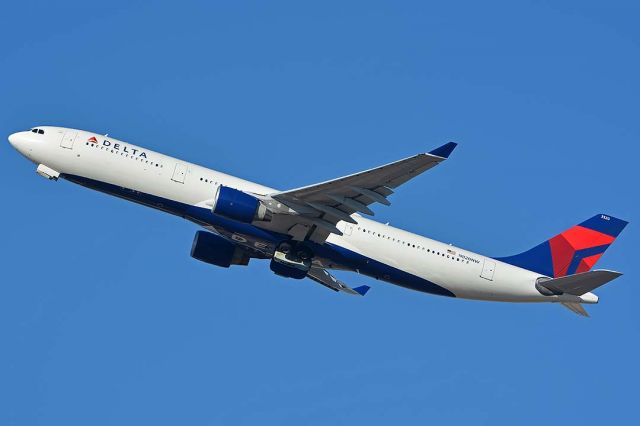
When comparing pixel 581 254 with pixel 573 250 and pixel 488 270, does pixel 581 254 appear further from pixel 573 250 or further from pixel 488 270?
pixel 488 270

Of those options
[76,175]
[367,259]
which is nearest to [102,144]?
[76,175]

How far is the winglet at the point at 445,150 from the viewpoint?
39.1m

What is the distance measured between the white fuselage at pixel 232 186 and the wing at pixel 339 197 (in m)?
1.55

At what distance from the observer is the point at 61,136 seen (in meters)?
46.0

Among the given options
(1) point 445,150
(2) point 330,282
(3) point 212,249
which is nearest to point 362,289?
(2) point 330,282

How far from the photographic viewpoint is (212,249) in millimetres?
49469

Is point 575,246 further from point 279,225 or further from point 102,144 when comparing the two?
point 102,144

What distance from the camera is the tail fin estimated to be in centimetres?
5047

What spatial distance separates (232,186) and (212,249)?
14.6 ft

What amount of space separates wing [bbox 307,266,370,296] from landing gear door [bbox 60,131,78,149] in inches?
518

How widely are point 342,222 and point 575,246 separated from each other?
1238 centimetres

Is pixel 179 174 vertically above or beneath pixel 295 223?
above

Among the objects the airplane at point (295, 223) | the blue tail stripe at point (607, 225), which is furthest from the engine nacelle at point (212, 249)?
the blue tail stripe at point (607, 225)

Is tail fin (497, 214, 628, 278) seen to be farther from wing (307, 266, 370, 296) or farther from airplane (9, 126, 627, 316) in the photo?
wing (307, 266, 370, 296)
